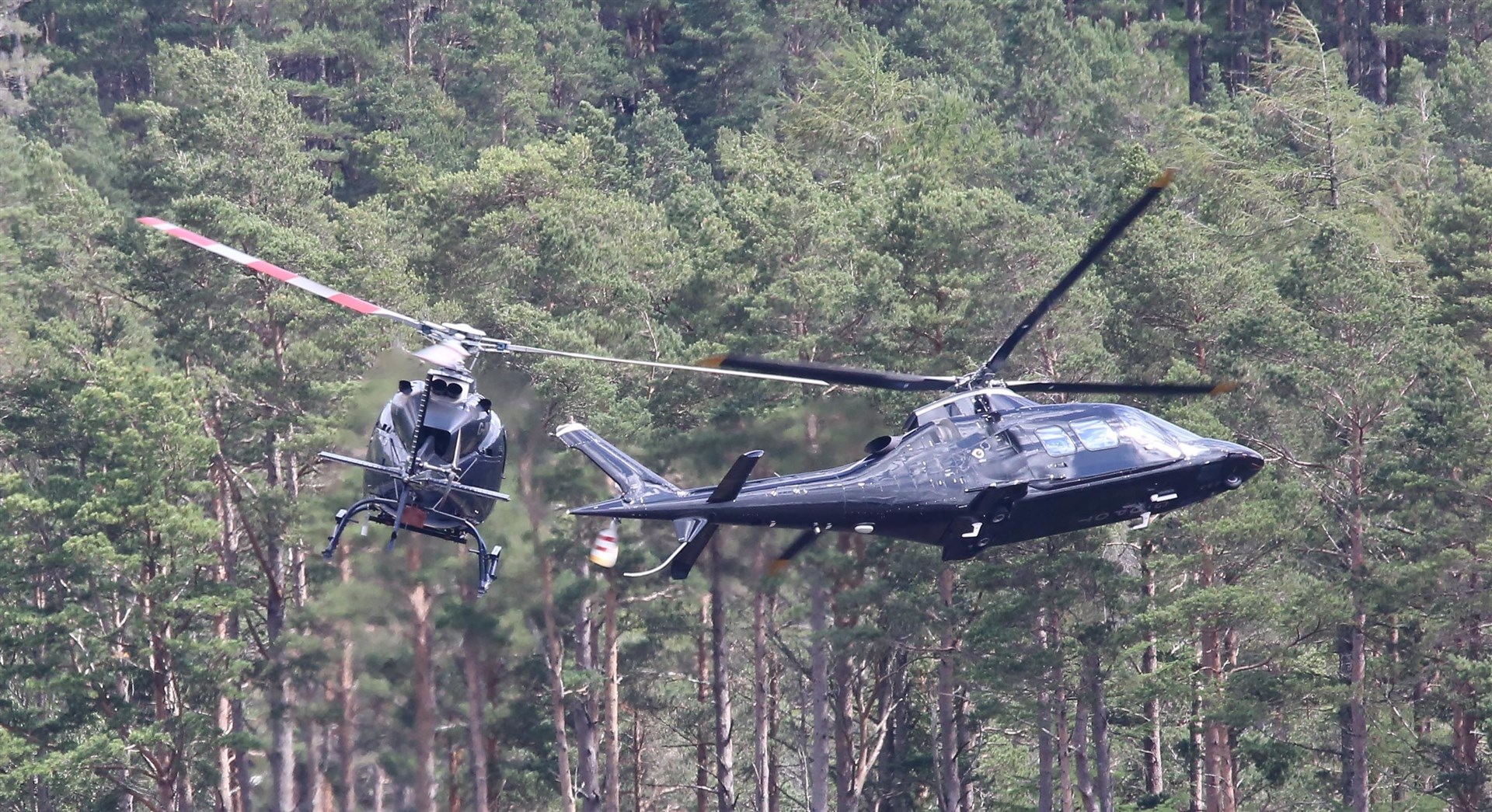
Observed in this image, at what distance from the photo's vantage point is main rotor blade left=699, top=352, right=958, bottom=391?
1925 cm

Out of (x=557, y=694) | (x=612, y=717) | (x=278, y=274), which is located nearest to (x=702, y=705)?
(x=612, y=717)

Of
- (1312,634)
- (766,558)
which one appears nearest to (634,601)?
(766,558)

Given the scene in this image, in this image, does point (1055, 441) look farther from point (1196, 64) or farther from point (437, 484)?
point (1196, 64)

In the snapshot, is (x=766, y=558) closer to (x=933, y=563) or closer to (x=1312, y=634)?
(x=933, y=563)

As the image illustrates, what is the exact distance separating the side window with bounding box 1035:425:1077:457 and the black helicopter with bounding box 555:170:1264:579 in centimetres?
1

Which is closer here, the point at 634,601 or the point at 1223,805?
the point at 1223,805

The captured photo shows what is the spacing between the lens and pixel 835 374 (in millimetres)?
20062

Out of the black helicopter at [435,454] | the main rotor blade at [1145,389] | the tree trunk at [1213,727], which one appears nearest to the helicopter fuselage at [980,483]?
the main rotor blade at [1145,389]

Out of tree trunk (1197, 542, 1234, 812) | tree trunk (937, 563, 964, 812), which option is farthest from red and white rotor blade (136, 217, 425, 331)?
tree trunk (1197, 542, 1234, 812)

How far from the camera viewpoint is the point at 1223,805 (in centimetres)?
3278

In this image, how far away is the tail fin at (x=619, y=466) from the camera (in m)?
21.7

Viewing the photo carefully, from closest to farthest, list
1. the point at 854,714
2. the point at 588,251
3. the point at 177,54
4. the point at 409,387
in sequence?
the point at 409,387
the point at 588,251
the point at 854,714
the point at 177,54

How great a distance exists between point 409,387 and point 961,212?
13140mm

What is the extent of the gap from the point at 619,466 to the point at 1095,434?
5346 mm
